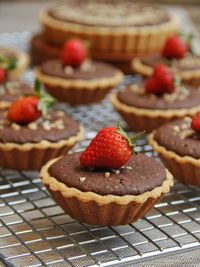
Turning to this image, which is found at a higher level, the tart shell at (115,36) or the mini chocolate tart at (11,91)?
the tart shell at (115,36)

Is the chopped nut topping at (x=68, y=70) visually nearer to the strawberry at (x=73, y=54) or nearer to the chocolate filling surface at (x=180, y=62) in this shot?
the strawberry at (x=73, y=54)

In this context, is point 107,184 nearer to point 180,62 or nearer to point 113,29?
point 180,62

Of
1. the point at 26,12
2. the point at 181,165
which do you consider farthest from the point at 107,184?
the point at 26,12

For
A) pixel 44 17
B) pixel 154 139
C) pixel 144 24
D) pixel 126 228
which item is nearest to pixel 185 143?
pixel 154 139

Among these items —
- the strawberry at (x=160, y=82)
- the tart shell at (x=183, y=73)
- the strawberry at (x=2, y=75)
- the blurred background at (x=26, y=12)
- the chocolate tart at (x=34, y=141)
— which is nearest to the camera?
the chocolate tart at (x=34, y=141)

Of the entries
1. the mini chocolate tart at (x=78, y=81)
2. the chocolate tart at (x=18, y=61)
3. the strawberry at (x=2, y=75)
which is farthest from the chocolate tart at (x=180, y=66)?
the strawberry at (x=2, y=75)

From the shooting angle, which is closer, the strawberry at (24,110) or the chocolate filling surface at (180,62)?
the strawberry at (24,110)

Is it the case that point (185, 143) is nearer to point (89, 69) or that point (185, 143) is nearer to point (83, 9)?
point (89, 69)
